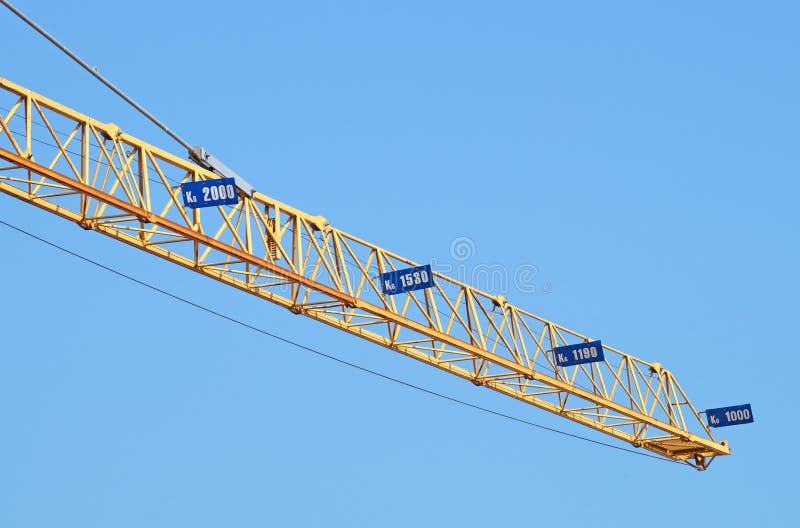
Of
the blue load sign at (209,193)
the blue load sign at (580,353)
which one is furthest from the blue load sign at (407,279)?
the blue load sign at (580,353)

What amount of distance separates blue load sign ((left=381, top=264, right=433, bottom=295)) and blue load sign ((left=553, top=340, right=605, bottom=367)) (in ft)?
30.6

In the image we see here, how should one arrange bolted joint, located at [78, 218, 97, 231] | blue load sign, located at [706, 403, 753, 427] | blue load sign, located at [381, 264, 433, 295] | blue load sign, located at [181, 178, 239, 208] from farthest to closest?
blue load sign, located at [706, 403, 753, 427], blue load sign, located at [381, 264, 433, 295], bolted joint, located at [78, 218, 97, 231], blue load sign, located at [181, 178, 239, 208]

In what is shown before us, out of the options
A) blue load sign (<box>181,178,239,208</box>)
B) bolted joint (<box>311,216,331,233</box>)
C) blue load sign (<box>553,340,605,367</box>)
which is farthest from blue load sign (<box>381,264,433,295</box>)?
blue load sign (<box>553,340,605,367</box>)

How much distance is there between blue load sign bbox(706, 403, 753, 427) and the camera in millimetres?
65000

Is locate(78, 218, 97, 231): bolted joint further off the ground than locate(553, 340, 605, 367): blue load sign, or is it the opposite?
locate(78, 218, 97, 231): bolted joint

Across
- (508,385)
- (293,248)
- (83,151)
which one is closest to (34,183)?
(83,151)

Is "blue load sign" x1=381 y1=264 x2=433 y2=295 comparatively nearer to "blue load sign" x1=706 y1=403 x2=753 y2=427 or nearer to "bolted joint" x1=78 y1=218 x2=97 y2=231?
"bolted joint" x1=78 y1=218 x2=97 y2=231

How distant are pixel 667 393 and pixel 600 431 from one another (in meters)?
4.14

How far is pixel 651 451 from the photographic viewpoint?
66875 millimetres

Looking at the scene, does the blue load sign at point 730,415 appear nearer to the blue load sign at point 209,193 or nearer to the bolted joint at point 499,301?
the bolted joint at point 499,301

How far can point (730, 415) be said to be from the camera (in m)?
65.0

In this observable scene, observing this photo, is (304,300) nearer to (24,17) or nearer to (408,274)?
(408,274)

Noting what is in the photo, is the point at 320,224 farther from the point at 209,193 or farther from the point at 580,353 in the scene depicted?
the point at 580,353

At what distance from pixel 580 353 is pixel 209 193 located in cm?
1839
